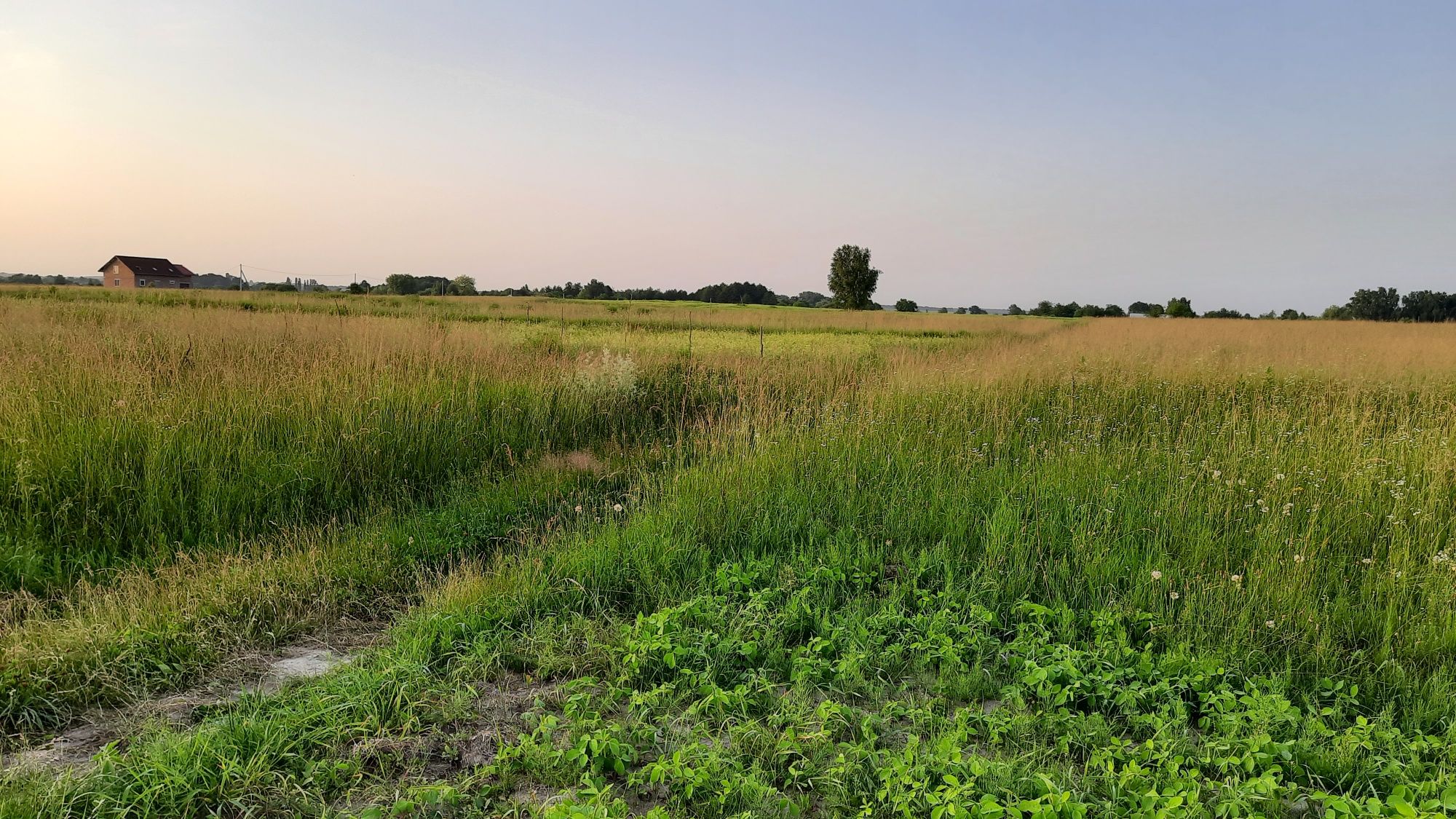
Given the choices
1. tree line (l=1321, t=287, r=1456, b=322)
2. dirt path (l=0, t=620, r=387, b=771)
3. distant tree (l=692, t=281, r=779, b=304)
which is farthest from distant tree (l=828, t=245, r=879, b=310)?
dirt path (l=0, t=620, r=387, b=771)

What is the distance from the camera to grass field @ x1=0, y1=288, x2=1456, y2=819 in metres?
2.71

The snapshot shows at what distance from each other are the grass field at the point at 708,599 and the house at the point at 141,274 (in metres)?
72.8

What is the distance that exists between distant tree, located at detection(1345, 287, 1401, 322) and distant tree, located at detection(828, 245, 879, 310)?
134 ft

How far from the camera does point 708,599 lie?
162 inches

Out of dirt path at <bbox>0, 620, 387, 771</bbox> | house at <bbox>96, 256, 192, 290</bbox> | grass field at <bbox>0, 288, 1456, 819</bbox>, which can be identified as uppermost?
house at <bbox>96, 256, 192, 290</bbox>

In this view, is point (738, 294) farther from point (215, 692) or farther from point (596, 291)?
point (215, 692)

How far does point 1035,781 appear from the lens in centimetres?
263

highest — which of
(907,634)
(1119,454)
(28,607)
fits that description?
(1119,454)

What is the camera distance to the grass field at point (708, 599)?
2.71 meters

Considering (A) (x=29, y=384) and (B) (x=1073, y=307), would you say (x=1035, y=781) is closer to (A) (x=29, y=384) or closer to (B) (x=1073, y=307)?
(A) (x=29, y=384)

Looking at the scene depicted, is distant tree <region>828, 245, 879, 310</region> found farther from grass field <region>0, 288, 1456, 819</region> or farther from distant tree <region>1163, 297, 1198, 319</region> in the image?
grass field <region>0, 288, 1456, 819</region>

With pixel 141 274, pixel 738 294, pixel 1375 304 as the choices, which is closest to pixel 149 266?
pixel 141 274

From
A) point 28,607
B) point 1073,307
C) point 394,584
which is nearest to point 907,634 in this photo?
point 394,584

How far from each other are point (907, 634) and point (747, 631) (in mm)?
864
